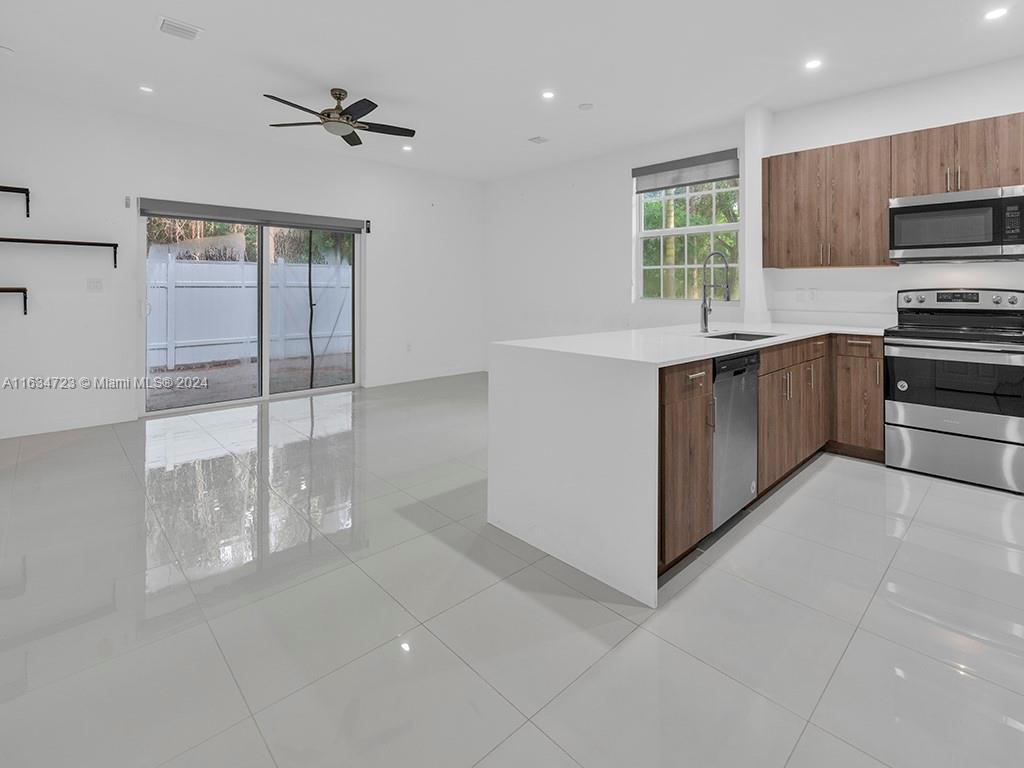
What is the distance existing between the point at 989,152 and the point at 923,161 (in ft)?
1.11

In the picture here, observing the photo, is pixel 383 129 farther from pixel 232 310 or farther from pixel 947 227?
pixel 947 227

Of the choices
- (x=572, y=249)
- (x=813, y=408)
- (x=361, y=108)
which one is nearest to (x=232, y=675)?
(x=813, y=408)

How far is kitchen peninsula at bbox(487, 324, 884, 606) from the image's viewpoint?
2.04m

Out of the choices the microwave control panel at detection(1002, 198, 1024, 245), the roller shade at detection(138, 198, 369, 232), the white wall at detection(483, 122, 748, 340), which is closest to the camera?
the microwave control panel at detection(1002, 198, 1024, 245)

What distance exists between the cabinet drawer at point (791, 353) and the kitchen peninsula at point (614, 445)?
0.02 m

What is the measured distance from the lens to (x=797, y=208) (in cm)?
432

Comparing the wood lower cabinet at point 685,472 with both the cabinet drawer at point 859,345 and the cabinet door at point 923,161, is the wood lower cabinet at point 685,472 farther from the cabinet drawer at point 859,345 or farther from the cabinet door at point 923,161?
the cabinet door at point 923,161

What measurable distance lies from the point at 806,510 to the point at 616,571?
1.38 metres

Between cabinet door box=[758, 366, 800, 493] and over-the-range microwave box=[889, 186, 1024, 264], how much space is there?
1361 millimetres

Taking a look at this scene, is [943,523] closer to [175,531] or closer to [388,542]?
[388,542]

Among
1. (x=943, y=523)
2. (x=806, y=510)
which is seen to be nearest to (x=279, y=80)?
(x=806, y=510)

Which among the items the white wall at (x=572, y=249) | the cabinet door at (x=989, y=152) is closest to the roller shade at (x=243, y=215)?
the white wall at (x=572, y=249)
